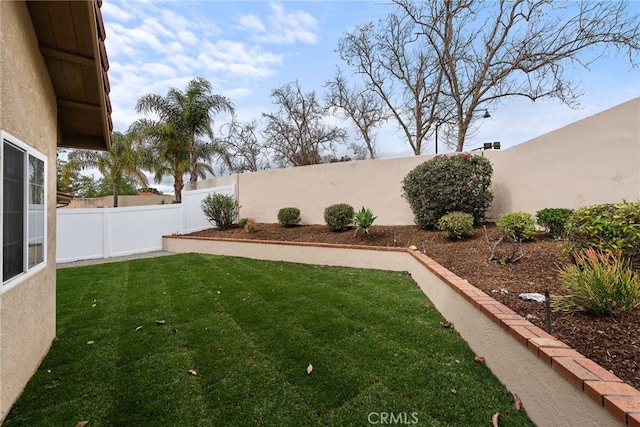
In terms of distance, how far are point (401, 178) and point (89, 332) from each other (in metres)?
7.89

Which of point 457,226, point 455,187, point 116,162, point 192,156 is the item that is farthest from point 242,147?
point 457,226

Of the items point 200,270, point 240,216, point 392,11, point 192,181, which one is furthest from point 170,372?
point 392,11

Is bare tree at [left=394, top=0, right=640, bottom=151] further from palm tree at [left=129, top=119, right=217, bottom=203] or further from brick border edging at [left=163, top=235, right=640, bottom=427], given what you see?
palm tree at [left=129, top=119, right=217, bottom=203]

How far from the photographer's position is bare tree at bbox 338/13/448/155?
1354 cm

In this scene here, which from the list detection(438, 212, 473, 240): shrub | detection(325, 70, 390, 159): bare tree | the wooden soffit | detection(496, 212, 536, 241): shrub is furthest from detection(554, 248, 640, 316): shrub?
detection(325, 70, 390, 159): bare tree

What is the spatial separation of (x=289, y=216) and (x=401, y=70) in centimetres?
1046

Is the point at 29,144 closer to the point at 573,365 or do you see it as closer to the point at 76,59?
the point at 76,59

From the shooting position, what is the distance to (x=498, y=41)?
11891 millimetres

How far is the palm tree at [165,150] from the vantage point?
1405 centimetres

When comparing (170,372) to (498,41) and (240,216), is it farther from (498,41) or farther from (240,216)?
(498,41)

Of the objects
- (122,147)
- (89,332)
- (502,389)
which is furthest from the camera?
(122,147)

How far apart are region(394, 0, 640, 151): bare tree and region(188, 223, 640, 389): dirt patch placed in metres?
8.43

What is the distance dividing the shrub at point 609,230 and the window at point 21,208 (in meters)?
5.45

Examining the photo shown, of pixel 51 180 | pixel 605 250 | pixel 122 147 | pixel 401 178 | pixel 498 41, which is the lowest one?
pixel 605 250
